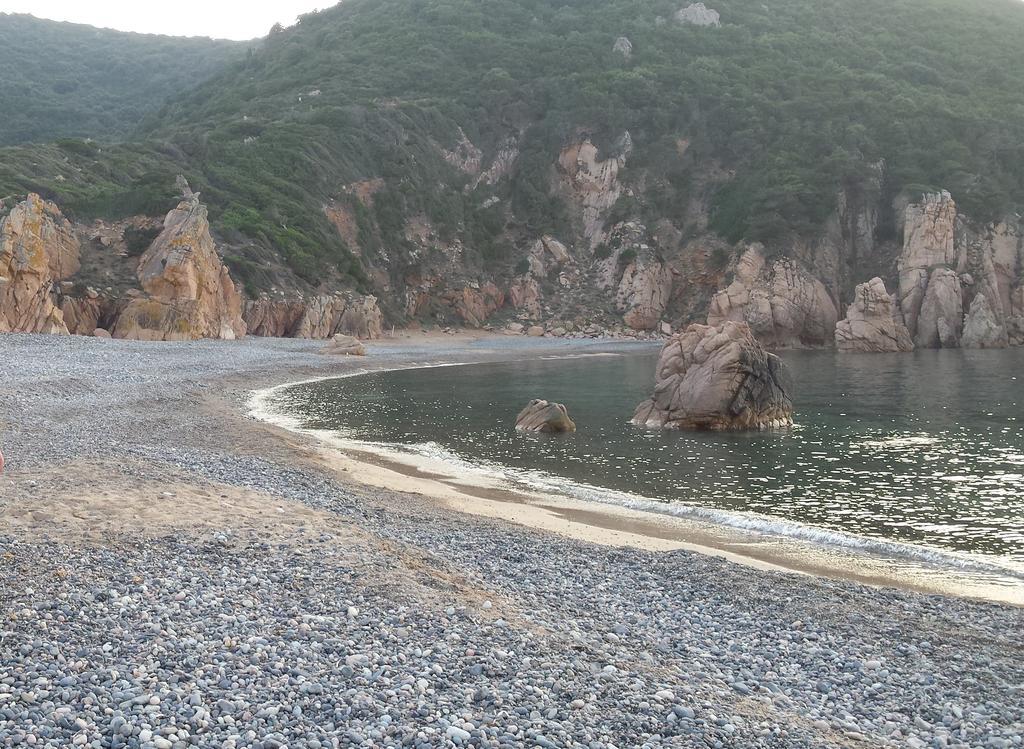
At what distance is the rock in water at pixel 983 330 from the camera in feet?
212

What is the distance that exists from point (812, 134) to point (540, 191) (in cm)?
2764

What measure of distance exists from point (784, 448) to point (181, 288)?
39.9m

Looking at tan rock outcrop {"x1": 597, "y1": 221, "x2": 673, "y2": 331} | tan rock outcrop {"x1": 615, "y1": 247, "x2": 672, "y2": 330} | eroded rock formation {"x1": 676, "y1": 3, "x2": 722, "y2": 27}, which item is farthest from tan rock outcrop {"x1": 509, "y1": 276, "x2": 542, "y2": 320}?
eroded rock formation {"x1": 676, "y1": 3, "x2": 722, "y2": 27}

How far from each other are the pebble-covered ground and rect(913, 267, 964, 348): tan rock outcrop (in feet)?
201

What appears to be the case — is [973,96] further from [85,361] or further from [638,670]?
[638,670]

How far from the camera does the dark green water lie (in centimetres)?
1581

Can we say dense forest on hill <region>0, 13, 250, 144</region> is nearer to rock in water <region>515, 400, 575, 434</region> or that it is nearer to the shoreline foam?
rock in water <region>515, 400, 575, 434</region>

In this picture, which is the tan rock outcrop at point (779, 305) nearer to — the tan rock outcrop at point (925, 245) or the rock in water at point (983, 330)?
the tan rock outcrop at point (925, 245)

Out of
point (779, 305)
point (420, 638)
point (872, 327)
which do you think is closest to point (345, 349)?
point (779, 305)

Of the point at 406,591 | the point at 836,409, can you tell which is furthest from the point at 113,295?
A: the point at 406,591

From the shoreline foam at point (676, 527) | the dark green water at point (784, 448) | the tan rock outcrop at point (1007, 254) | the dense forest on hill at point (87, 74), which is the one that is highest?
the dense forest on hill at point (87, 74)

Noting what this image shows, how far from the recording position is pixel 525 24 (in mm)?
110125

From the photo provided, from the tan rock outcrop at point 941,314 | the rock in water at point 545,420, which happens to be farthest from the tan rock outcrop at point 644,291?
the rock in water at point 545,420

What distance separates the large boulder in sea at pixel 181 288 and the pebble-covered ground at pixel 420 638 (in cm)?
3861
